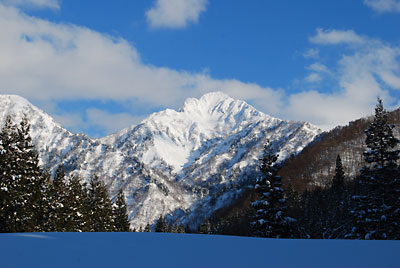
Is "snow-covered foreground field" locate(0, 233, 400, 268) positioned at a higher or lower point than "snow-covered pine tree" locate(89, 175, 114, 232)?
lower

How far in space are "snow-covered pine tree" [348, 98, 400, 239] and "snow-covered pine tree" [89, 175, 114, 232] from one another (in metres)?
35.7

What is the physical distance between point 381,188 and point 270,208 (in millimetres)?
7978

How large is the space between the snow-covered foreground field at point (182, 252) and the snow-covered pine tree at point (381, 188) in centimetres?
1435

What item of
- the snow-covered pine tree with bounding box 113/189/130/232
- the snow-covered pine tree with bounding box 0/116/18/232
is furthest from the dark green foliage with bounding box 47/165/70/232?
the snow-covered pine tree with bounding box 113/189/130/232

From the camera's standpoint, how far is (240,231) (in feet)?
402

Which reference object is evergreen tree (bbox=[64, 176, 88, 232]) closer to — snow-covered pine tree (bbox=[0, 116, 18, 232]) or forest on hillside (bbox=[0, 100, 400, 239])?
forest on hillside (bbox=[0, 100, 400, 239])

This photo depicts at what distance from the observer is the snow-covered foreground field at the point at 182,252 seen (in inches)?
324

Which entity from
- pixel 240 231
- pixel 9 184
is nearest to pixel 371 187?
pixel 9 184

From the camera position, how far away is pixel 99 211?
50.5m

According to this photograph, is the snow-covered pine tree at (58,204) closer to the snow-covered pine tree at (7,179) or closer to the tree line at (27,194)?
the tree line at (27,194)

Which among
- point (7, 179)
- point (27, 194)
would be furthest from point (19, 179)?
point (27, 194)

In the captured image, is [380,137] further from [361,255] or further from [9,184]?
[9,184]

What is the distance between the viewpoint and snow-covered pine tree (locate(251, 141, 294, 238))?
2603cm

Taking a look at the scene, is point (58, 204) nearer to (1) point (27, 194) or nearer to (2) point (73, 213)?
(2) point (73, 213)
